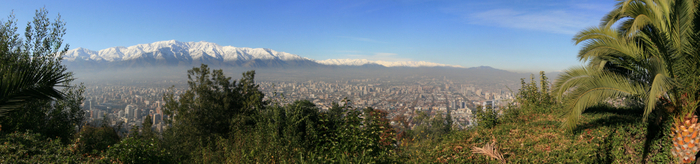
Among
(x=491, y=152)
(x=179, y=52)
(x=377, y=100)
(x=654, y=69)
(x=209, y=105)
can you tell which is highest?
(x=179, y=52)

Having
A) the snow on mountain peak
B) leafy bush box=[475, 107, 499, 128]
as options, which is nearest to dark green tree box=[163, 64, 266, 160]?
leafy bush box=[475, 107, 499, 128]

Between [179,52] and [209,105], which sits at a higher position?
[179,52]

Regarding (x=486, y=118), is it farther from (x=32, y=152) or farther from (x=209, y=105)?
(x=209, y=105)

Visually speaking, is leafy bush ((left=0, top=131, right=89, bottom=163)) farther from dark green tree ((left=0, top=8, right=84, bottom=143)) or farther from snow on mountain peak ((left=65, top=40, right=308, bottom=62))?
snow on mountain peak ((left=65, top=40, right=308, bottom=62))

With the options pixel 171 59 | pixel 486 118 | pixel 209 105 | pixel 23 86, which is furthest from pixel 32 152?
pixel 171 59

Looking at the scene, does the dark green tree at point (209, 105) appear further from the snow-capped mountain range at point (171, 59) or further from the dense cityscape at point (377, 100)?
the snow-capped mountain range at point (171, 59)

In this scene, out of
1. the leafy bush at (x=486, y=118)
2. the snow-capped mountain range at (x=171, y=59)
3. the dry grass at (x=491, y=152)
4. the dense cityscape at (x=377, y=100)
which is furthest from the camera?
the snow-capped mountain range at (x=171, y=59)

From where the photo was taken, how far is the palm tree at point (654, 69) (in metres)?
3.61

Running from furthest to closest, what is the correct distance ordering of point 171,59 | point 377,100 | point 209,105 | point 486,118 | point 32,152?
1. point 171,59
2. point 377,100
3. point 209,105
4. point 486,118
5. point 32,152

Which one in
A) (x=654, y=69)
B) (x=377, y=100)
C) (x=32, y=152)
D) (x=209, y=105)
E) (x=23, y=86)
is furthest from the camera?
(x=377, y=100)

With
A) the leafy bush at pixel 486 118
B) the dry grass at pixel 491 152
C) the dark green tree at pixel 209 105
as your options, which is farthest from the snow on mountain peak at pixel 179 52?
the dry grass at pixel 491 152

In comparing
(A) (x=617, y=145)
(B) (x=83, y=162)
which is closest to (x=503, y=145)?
(A) (x=617, y=145)

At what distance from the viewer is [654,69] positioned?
157 inches

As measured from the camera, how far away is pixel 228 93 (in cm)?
1146
